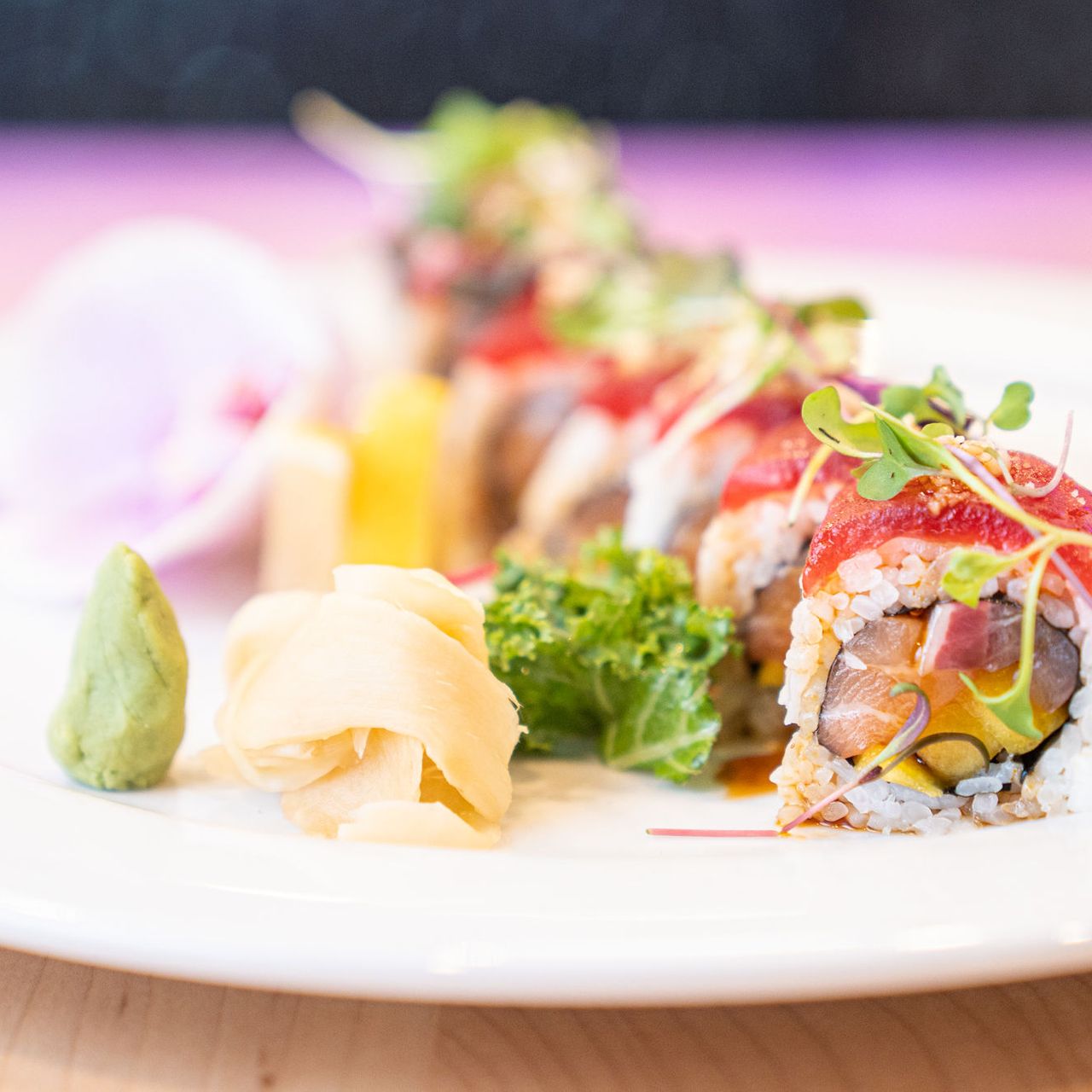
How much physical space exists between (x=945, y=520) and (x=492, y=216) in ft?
9.32

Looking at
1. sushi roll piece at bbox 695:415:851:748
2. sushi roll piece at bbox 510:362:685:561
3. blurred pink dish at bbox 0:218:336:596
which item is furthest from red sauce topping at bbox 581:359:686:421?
sushi roll piece at bbox 695:415:851:748

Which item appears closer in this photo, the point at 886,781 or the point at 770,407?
the point at 886,781

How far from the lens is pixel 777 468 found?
1843 mm

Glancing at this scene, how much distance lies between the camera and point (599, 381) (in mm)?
2867

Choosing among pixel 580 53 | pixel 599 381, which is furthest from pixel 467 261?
pixel 580 53

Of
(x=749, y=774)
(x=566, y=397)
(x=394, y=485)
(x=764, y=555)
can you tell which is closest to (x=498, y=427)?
(x=566, y=397)

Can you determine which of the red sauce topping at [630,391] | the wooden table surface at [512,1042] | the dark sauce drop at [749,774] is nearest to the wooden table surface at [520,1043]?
the wooden table surface at [512,1042]

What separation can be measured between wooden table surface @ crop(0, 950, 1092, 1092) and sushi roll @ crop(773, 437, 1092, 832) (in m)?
0.24

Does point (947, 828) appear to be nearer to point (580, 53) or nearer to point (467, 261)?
point (467, 261)

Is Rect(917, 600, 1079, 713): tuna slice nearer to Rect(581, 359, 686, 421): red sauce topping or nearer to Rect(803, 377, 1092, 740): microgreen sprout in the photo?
Rect(803, 377, 1092, 740): microgreen sprout

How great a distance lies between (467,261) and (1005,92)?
811 centimetres

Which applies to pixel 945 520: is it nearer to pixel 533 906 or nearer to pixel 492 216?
pixel 533 906

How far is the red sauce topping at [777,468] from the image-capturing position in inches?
71.7

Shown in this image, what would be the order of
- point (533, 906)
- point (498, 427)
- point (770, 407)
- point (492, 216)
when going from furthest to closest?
point (492, 216) → point (498, 427) → point (770, 407) → point (533, 906)
